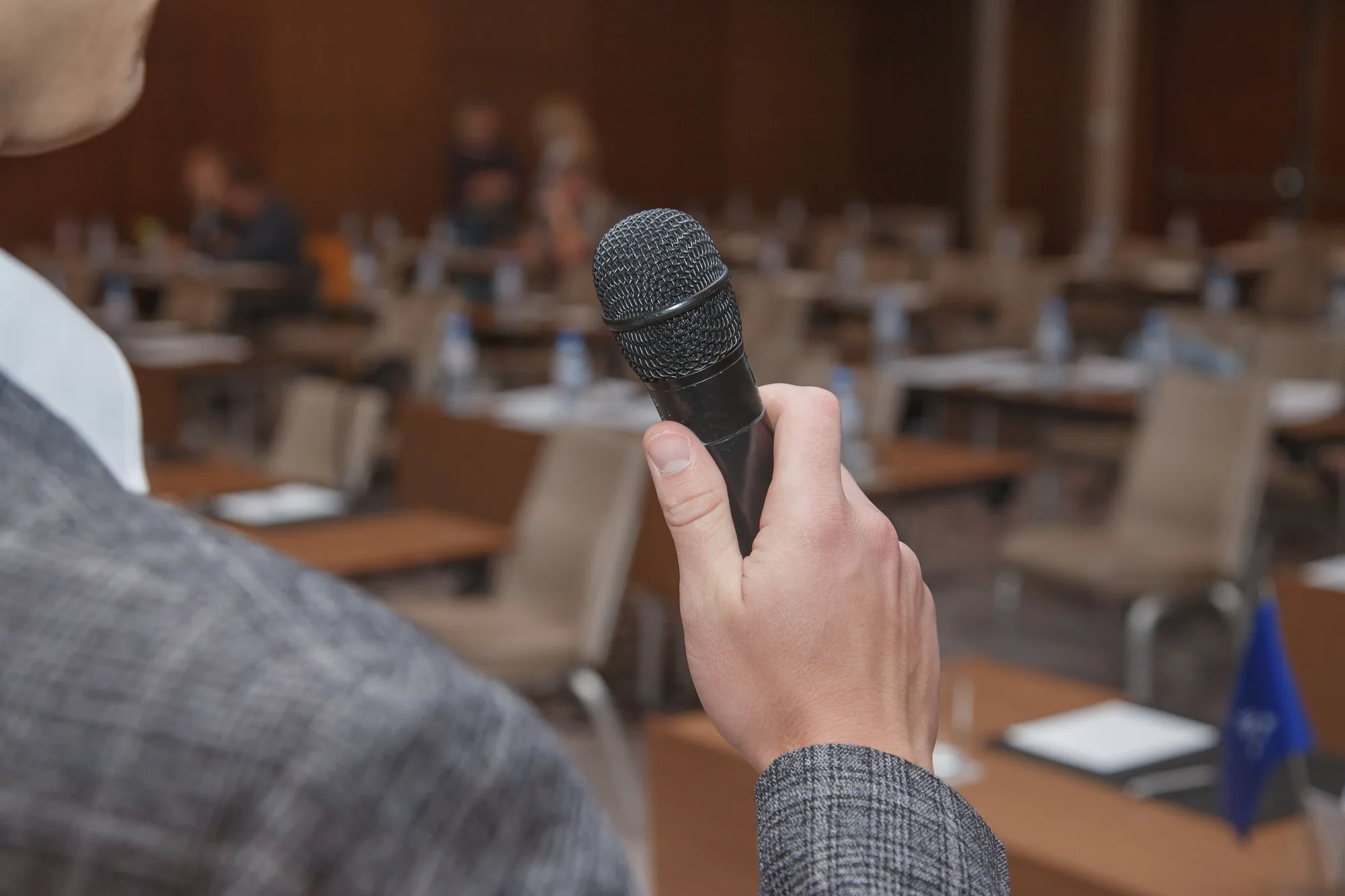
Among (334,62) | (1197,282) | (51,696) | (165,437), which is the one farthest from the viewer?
(334,62)

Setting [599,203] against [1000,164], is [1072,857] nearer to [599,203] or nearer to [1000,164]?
[599,203]

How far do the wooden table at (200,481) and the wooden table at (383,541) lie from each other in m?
0.36

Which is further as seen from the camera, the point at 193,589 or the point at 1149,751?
the point at 1149,751

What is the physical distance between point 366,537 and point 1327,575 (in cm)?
205

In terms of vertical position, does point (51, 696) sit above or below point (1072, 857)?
above

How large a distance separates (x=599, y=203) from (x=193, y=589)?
10.2 meters

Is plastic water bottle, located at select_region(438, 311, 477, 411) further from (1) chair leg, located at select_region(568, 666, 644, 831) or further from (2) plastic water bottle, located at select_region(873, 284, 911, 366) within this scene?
(1) chair leg, located at select_region(568, 666, 644, 831)

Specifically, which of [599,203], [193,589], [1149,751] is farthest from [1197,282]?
[193,589]

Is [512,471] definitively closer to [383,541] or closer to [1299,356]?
[383,541]

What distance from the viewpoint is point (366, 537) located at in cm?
373

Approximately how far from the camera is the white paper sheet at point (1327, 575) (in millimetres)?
2824

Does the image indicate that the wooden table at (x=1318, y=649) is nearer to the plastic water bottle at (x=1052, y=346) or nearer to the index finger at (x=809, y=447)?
the index finger at (x=809, y=447)

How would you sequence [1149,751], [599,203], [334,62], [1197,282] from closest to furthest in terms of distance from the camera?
[1149,751], [1197,282], [599,203], [334,62]

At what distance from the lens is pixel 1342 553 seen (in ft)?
17.4
